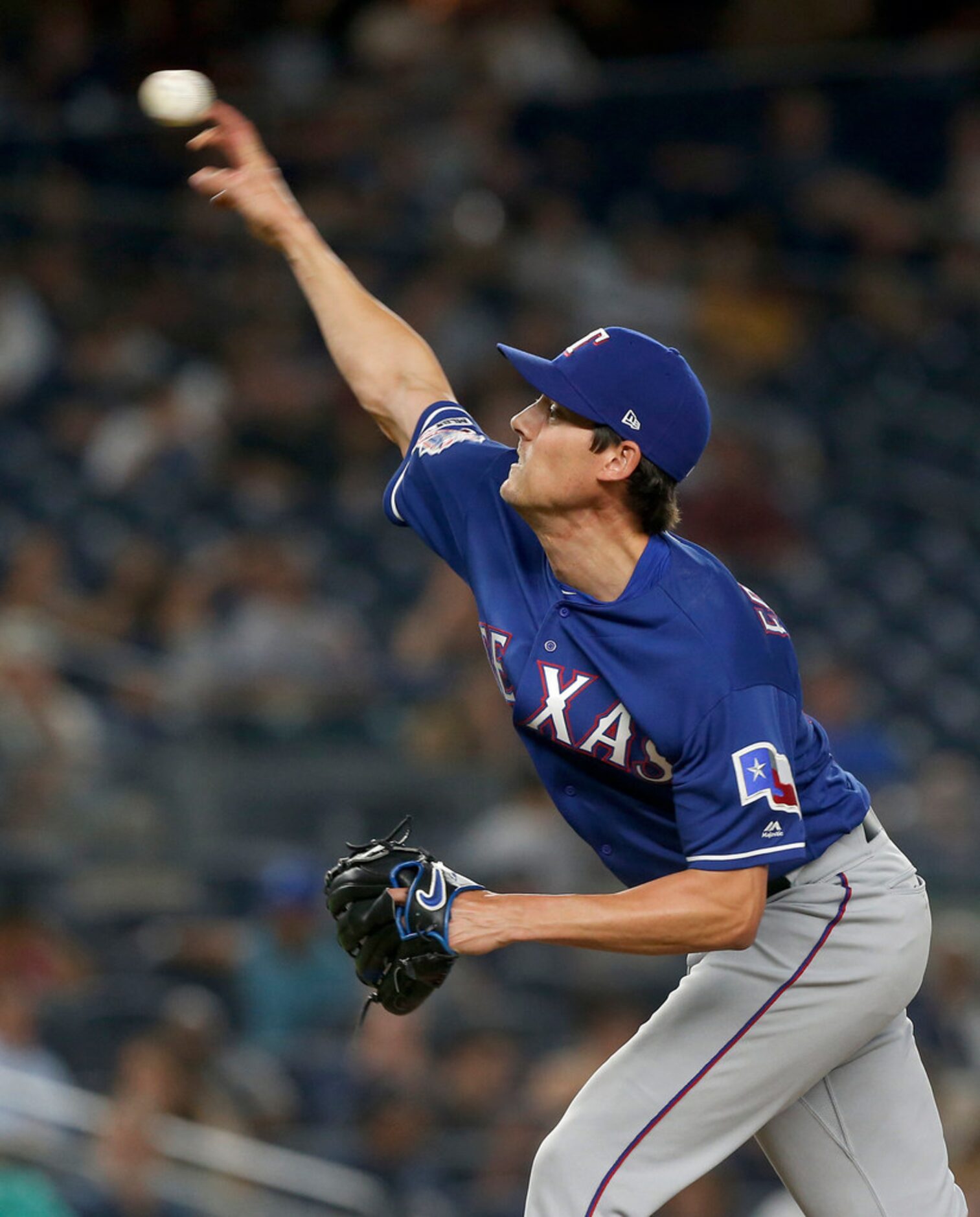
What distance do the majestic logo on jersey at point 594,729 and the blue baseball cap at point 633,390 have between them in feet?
1.19

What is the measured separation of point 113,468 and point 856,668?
346 centimetres

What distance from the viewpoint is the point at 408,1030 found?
6.32m

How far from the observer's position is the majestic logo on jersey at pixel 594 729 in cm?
277

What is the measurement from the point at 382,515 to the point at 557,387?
5.68 meters

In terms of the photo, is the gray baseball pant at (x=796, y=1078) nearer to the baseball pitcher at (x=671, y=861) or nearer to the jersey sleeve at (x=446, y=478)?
the baseball pitcher at (x=671, y=861)

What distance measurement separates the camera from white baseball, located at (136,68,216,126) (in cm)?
334

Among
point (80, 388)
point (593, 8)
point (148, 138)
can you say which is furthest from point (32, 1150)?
point (593, 8)

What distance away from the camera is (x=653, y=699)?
270 centimetres

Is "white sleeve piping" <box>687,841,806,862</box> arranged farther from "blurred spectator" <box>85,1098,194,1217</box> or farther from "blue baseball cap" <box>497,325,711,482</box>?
"blurred spectator" <box>85,1098,194,1217</box>

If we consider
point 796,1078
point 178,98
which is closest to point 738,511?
point 178,98

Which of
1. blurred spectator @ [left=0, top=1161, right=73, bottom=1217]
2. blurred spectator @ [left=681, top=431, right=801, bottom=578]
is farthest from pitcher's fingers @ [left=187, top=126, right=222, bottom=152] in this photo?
blurred spectator @ [left=681, top=431, right=801, bottom=578]

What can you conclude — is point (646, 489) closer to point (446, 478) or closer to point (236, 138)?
point (446, 478)

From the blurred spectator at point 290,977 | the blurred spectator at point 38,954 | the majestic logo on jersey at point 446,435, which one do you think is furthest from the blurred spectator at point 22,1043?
the majestic logo on jersey at point 446,435

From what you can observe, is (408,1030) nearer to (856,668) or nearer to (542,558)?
(856,668)
